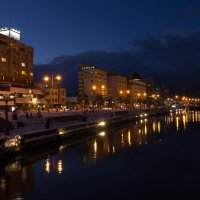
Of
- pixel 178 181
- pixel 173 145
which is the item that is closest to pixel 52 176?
pixel 178 181

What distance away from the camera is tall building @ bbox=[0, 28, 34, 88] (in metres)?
118

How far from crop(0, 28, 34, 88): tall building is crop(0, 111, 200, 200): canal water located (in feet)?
268

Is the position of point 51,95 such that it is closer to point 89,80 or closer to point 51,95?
point 51,95

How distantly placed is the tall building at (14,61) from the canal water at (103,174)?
81656mm

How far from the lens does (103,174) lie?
26.9 m

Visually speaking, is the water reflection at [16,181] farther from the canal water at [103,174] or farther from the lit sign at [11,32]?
the lit sign at [11,32]

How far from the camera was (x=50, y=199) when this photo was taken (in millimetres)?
20656

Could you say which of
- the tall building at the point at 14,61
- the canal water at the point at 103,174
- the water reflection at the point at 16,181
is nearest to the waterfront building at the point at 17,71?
the tall building at the point at 14,61

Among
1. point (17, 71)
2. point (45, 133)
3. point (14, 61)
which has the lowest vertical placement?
point (45, 133)

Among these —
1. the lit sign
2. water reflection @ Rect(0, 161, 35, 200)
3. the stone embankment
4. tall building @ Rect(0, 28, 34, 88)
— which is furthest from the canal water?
the lit sign

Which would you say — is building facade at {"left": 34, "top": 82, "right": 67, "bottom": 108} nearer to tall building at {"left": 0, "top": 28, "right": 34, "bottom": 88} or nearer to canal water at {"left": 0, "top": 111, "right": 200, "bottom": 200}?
tall building at {"left": 0, "top": 28, "right": 34, "bottom": 88}

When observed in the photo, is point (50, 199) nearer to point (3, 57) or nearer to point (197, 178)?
point (197, 178)

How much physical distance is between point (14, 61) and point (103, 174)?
105 meters

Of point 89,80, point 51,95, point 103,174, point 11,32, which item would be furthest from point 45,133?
point 89,80
